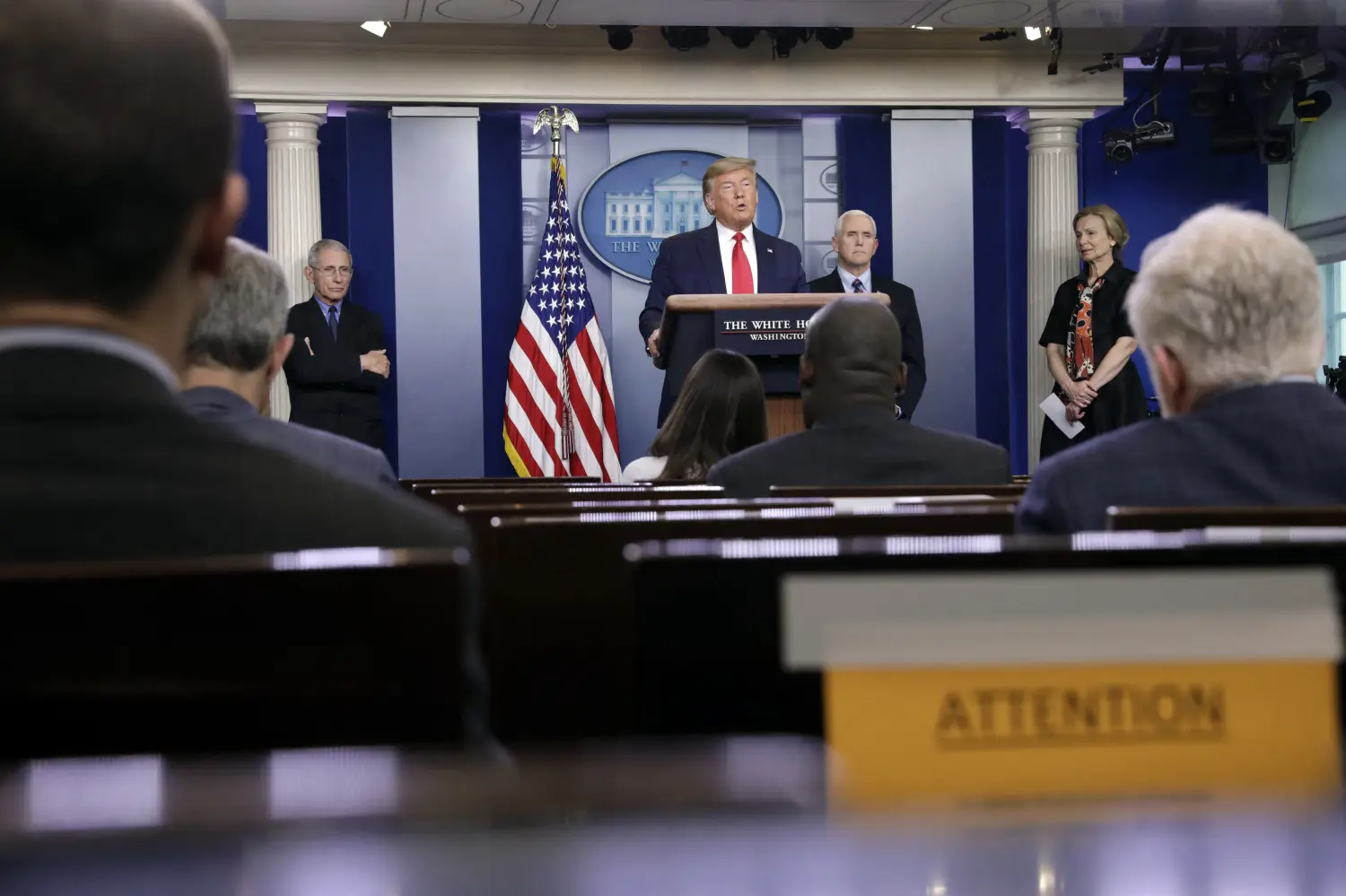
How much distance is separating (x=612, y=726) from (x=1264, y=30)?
329 inches

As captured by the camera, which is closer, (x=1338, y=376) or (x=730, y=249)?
(x=730, y=249)

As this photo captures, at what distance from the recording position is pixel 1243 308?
182 cm

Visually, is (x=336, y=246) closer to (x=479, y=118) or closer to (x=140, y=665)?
(x=479, y=118)

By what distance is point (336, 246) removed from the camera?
7.67 meters

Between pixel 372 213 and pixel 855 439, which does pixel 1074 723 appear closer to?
pixel 855 439

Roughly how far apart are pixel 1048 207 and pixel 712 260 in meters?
3.37

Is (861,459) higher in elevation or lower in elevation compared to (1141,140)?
lower

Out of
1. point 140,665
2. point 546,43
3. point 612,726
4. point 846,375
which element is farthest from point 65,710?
point 546,43

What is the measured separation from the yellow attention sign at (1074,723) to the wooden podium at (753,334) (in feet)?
15.1

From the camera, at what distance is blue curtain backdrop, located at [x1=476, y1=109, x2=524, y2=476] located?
28.7 ft

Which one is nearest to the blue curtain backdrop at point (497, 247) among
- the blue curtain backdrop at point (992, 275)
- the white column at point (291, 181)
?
the white column at point (291, 181)

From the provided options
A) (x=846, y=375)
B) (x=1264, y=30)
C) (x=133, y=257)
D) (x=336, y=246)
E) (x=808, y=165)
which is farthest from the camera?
(x=808, y=165)

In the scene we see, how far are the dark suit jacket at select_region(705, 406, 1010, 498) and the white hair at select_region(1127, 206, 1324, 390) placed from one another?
921 millimetres

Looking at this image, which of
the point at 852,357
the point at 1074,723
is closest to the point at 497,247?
the point at 852,357
